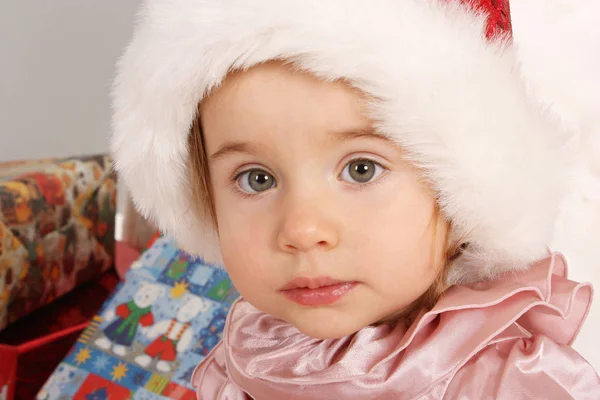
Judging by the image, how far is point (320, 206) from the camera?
537 mm

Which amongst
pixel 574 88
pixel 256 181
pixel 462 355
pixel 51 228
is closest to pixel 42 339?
pixel 51 228

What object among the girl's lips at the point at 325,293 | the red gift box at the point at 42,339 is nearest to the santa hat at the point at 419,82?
the girl's lips at the point at 325,293

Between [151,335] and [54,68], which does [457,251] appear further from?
[54,68]

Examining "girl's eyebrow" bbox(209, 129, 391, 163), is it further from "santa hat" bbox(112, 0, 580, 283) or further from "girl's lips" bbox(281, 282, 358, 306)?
"girl's lips" bbox(281, 282, 358, 306)

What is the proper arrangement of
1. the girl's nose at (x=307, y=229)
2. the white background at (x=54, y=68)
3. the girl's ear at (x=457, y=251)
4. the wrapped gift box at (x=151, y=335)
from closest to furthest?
the girl's nose at (x=307, y=229) → the girl's ear at (x=457, y=251) → the wrapped gift box at (x=151, y=335) → the white background at (x=54, y=68)

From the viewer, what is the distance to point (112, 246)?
4.87 feet

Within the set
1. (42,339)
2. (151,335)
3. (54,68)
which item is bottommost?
(42,339)

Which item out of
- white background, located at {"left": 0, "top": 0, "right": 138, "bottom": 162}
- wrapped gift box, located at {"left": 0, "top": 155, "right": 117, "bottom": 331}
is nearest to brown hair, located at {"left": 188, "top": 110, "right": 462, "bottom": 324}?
wrapped gift box, located at {"left": 0, "top": 155, "right": 117, "bottom": 331}

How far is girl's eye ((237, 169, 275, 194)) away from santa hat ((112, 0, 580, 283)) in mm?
89

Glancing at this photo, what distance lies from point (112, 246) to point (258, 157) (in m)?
1.03

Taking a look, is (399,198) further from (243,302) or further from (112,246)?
(112,246)

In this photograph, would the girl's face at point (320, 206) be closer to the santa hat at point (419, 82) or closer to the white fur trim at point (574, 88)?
the santa hat at point (419, 82)

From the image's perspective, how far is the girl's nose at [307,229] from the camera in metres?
0.52

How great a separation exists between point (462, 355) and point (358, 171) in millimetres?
208
